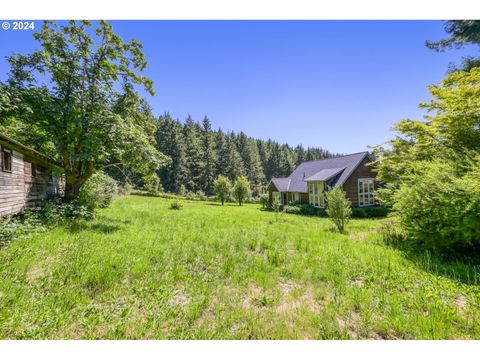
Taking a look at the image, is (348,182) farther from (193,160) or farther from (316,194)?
(193,160)

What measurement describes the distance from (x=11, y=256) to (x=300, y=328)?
6.79 m

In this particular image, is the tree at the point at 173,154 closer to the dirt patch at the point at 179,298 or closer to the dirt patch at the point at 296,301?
the dirt patch at the point at 179,298

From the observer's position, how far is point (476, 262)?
5.33 metres

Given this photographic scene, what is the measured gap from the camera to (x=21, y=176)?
30.6 feet

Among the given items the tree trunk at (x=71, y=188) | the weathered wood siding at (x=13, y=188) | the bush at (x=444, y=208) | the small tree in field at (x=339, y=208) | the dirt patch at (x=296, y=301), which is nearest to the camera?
the dirt patch at (x=296, y=301)

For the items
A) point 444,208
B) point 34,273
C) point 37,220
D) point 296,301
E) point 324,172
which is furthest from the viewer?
point 324,172

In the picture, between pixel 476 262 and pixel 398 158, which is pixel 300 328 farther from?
pixel 398 158

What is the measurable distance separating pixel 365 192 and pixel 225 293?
866 inches

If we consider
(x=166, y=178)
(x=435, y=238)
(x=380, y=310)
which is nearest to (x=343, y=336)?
(x=380, y=310)

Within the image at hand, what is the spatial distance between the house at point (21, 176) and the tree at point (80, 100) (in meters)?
1.06

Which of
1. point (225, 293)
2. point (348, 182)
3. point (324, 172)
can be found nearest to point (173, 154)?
point (324, 172)

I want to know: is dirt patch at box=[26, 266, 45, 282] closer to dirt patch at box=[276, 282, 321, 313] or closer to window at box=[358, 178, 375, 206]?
dirt patch at box=[276, 282, 321, 313]

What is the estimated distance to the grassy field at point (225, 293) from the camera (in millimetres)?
2914

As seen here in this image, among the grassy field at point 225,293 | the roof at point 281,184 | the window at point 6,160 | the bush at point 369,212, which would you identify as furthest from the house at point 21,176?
the roof at point 281,184
